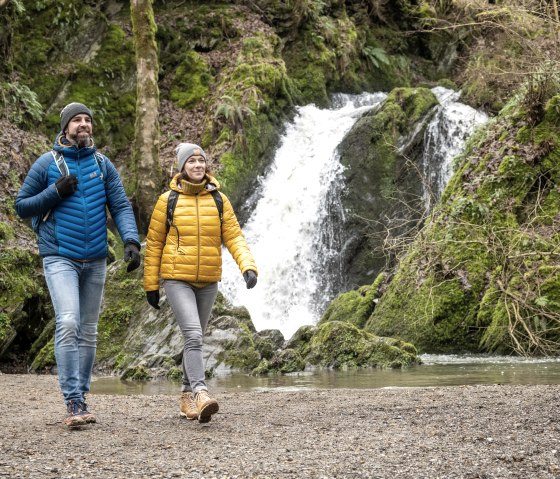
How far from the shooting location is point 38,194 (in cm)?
621

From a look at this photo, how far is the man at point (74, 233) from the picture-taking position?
6.09 metres

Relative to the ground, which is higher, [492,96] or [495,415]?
[492,96]

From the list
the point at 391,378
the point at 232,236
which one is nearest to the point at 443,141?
the point at 391,378

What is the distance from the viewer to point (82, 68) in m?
23.4

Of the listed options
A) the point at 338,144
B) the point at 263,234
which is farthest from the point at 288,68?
the point at 263,234

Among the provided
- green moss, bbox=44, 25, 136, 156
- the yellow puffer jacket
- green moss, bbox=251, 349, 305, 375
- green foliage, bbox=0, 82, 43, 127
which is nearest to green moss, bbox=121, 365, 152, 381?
green moss, bbox=251, 349, 305, 375

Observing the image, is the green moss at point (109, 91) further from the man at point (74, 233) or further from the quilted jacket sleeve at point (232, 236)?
the quilted jacket sleeve at point (232, 236)

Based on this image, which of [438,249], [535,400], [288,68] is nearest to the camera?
[535,400]

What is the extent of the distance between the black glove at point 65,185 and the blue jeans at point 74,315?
0.49 meters

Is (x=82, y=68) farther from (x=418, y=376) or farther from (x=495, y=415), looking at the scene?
(x=495, y=415)

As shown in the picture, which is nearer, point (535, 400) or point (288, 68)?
point (535, 400)

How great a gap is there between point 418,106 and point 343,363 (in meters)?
11.8

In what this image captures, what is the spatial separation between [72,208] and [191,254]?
0.98 metres

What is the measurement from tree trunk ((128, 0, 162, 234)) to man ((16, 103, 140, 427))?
13.8 metres
